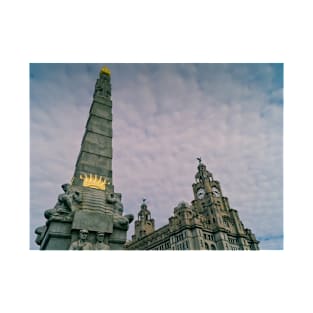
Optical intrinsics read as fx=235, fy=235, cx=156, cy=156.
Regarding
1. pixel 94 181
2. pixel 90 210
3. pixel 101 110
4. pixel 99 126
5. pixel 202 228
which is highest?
pixel 202 228

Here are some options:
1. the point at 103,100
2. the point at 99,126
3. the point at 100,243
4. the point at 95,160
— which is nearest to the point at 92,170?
the point at 95,160

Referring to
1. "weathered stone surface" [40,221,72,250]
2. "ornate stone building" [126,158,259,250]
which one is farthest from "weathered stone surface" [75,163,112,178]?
"ornate stone building" [126,158,259,250]

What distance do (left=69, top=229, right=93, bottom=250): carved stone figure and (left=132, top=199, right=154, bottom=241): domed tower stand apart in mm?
53200

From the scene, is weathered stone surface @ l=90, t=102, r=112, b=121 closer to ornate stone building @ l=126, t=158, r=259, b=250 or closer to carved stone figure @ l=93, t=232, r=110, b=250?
carved stone figure @ l=93, t=232, r=110, b=250

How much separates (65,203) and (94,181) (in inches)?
54.7

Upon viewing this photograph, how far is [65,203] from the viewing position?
7.05 m

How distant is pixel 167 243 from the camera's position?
159 feet

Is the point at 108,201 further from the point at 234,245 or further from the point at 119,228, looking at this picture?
the point at 234,245

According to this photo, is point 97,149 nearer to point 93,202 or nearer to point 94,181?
point 94,181

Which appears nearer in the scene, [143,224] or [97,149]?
[97,149]

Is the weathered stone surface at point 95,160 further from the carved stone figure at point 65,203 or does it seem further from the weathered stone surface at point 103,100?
the weathered stone surface at point 103,100

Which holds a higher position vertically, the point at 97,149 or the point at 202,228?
the point at 202,228

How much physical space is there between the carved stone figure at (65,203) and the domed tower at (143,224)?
52810 millimetres

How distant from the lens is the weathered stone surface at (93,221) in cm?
670
